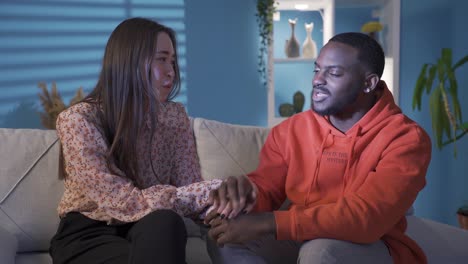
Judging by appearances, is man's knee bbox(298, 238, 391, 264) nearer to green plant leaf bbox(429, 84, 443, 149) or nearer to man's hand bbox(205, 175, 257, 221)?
man's hand bbox(205, 175, 257, 221)

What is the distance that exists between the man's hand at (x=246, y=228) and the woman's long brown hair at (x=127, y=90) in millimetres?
395

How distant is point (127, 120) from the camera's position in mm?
1631

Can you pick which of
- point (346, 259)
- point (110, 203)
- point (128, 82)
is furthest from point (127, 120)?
point (346, 259)

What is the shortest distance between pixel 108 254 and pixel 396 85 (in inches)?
96.5

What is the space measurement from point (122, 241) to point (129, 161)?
0.27 m

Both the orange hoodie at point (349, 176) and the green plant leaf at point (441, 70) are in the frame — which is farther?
the green plant leaf at point (441, 70)

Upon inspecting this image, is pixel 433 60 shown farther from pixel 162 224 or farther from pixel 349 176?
pixel 162 224

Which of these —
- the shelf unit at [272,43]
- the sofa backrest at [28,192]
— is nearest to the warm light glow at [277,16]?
the shelf unit at [272,43]

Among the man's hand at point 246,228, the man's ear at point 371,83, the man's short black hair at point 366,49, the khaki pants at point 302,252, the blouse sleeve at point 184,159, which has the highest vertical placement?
the man's short black hair at point 366,49

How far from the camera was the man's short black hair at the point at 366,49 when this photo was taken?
1.63 m

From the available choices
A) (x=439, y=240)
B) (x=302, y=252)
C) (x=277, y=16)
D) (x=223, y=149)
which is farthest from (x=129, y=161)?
(x=277, y=16)

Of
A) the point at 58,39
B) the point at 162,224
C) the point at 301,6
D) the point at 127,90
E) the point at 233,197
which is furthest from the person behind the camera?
the point at 58,39

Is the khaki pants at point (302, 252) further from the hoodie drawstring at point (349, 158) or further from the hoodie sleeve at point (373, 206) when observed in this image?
the hoodie drawstring at point (349, 158)

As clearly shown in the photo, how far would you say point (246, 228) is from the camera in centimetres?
138
